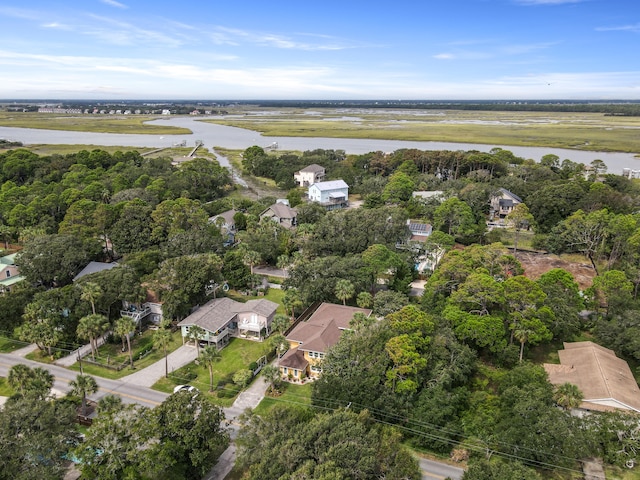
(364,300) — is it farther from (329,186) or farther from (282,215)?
(329,186)

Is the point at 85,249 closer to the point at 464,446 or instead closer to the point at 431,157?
the point at 464,446

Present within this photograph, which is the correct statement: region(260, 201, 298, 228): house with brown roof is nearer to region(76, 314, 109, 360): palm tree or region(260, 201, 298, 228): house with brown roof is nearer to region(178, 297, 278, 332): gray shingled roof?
region(178, 297, 278, 332): gray shingled roof

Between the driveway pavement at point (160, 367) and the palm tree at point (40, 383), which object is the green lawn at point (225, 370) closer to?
the driveway pavement at point (160, 367)

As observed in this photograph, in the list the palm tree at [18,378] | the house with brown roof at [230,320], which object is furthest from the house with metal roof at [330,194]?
the palm tree at [18,378]

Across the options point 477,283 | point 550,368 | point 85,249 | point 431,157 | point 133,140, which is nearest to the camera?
point 550,368

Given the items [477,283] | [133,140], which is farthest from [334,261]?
[133,140]
